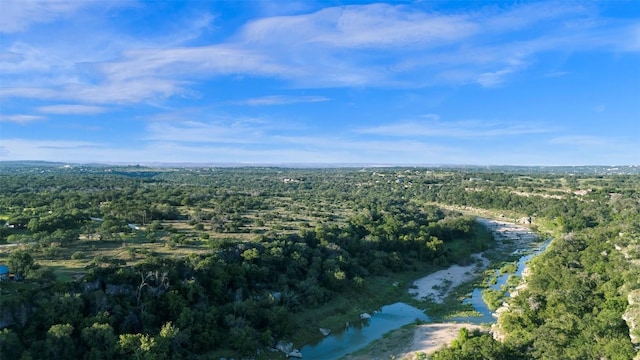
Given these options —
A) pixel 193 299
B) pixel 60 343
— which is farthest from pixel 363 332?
pixel 60 343

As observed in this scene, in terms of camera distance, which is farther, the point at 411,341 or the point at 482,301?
the point at 482,301

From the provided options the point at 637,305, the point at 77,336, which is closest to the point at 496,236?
the point at 637,305

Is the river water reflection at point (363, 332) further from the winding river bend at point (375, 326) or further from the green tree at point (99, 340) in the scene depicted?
the green tree at point (99, 340)

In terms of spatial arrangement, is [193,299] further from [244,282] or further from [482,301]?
[482,301]

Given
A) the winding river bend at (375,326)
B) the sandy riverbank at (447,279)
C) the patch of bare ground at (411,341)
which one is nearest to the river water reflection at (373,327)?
the winding river bend at (375,326)

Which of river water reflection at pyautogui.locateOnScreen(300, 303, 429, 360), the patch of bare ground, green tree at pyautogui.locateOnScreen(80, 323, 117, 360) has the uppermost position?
green tree at pyautogui.locateOnScreen(80, 323, 117, 360)

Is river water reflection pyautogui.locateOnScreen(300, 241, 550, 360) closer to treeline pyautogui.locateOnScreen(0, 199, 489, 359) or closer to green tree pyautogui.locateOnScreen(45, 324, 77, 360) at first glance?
treeline pyautogui.locateOnScreen(0, 199, 489, 359)

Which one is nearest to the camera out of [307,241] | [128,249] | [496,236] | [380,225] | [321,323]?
[321,323]

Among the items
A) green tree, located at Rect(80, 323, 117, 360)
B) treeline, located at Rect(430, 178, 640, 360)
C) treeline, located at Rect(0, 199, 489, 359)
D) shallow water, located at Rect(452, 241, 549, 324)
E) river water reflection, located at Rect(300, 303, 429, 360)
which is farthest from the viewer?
shallow water, located at Rect(452, 241, 549, 324)

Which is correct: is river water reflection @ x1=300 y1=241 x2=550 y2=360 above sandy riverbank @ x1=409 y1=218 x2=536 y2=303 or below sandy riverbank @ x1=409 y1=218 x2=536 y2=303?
below

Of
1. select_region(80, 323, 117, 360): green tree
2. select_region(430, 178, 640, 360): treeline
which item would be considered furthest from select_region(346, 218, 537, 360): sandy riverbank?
select_region(80, 323, 117, 360): green tree

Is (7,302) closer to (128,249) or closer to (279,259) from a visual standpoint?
(128,249)
